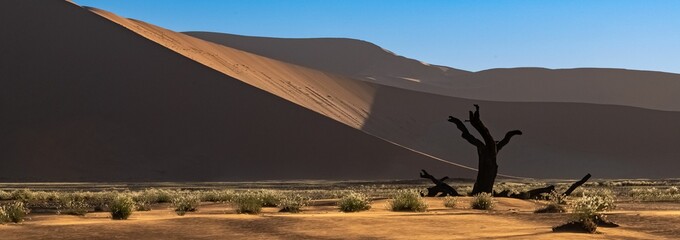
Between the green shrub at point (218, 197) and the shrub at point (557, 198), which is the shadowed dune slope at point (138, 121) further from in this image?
the shrub at point (557, 198)

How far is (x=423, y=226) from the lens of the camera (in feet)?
51.8

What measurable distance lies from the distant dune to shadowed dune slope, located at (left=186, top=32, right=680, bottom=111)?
40170mm

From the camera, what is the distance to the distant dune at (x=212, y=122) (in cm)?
6606

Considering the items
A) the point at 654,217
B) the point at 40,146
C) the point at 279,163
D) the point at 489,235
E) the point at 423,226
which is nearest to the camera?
the point at 489,235

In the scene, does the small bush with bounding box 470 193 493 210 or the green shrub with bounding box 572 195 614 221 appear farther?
the small bush with bounding box 470 193 493 210

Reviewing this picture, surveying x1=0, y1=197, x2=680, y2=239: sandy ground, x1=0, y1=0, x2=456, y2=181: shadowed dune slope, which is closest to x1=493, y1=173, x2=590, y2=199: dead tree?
x1=0, y1=197, x2=680, y2=239: sandy ground

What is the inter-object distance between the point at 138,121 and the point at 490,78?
348 ft

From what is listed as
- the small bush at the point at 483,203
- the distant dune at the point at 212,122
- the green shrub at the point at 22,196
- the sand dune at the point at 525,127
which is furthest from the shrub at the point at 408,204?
the sand dune at the point at 525,127

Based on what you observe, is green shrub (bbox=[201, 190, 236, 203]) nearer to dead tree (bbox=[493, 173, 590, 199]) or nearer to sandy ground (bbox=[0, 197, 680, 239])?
dead tree (bbox=[493, 173, 590, 199])

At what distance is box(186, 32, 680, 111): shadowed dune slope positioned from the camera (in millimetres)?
150375

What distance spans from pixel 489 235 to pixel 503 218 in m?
3.41

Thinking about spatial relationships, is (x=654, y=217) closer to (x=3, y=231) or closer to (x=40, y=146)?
(x=3, y=231)

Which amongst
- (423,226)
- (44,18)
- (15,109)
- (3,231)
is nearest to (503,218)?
(423,226)

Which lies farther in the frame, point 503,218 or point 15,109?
point 15,109
